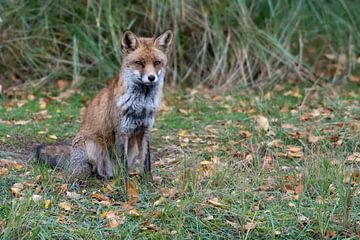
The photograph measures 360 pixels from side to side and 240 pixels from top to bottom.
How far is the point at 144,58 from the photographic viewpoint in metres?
6.65

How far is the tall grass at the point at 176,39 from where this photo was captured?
1113 centimetres

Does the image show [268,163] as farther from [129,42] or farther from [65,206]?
[65,206]

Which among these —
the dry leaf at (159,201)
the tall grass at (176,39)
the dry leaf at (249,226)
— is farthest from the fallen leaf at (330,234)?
the tall grass at (176,39)

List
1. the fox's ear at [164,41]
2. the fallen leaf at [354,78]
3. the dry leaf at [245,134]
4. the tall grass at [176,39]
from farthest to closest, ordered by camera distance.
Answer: the fallen leaf at [354,78] → the tall grass at [176,39] → the dry leaf at [245,134] → the fox's ear at [164,41]

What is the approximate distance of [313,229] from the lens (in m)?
5.61

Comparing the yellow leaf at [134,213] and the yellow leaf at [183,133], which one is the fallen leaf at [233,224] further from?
the yellow leaf at [183,133]

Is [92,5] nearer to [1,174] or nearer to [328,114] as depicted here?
[328,114]

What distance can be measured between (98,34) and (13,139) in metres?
3.33

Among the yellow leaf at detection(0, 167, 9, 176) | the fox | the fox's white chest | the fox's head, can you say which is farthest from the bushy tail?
the fox's head

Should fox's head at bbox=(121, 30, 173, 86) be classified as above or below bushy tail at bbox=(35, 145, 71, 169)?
above

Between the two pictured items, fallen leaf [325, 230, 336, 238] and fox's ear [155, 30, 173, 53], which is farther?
fox's ear [155, 30, 173, 53]

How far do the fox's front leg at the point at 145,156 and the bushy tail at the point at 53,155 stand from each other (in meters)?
0.71

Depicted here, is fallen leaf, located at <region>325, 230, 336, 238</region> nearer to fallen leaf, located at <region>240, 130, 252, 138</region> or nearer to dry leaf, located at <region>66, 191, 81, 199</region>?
dry leaf, located at <region>66, 191, 81, 199</region>

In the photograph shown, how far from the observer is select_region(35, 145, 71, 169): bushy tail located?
6973 mm
